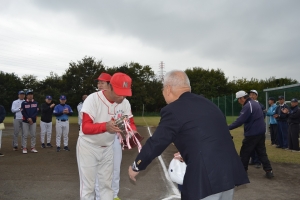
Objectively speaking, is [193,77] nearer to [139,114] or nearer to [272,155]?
[139,114]

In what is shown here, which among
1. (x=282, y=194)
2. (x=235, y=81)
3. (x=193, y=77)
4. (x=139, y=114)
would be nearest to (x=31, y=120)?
(x=282, y=194)

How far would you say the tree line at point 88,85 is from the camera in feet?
202

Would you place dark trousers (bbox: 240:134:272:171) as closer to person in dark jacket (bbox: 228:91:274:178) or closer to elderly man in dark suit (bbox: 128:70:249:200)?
person in dark jacket (bbox: 228:91:274:178)

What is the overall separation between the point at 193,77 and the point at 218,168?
244ft

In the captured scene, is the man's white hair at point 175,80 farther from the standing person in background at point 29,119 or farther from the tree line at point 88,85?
the tree line at point 88,85

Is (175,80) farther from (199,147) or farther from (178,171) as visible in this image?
(178,171)

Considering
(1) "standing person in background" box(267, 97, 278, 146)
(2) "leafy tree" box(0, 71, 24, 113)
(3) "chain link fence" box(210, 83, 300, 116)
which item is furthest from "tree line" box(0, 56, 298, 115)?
(1) "standing person in background" box(267, 97, 278, 146)

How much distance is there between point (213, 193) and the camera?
2.84 metres

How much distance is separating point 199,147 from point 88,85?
59.4 meters

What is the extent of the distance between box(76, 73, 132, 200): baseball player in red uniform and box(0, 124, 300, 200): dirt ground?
5.31 feet

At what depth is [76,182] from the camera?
7.38 meters

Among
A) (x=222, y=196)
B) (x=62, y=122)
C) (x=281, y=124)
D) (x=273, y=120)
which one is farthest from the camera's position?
(x=273, y=120)

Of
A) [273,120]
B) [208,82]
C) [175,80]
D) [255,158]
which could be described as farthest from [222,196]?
[208,82]

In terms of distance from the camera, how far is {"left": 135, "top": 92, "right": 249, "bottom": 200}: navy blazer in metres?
2.84
